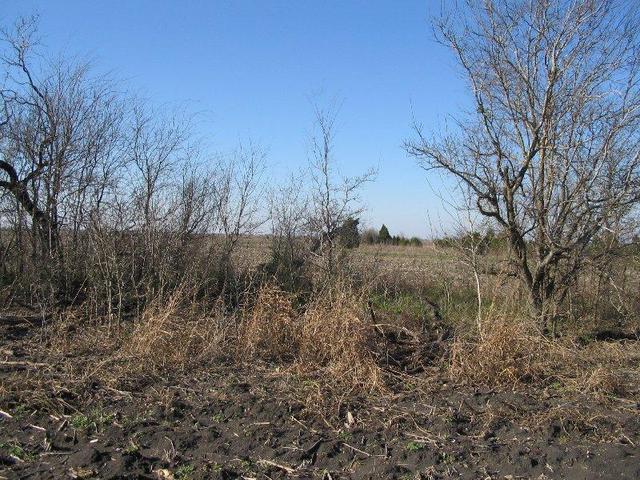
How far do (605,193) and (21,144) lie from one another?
894 centimetres

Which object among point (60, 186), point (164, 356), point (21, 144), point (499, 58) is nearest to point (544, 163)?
point (499, 58)

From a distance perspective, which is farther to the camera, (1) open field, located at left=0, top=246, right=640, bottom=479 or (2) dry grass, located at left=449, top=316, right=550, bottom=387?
(2) dry grass, located at left=449, top=316, right=550, bottom=387

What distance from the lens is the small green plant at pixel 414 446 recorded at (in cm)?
422

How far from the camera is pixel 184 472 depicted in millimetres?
3910

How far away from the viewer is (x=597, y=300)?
8609mm

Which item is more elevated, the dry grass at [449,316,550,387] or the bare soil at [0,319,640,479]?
the dry grass at [449,316,550,387]

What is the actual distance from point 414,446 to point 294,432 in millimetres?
908

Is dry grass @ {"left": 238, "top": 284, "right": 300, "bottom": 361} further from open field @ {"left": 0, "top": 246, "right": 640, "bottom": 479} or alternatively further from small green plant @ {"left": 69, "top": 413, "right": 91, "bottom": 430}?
small green plant @ {"left": 69, "top": 413, "right": 91, "bottom": 430}

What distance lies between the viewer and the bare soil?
3.96 m

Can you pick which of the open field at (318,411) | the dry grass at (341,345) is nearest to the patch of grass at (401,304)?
the open field at (318,411)

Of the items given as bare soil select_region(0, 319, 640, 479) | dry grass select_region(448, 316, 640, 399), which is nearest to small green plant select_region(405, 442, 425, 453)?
bare soil select_region(0, 319, 640, 479)

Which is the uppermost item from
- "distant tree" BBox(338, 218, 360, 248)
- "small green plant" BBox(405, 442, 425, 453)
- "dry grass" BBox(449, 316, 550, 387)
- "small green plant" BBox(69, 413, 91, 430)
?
"distant tree" BBox(338, 218, 360, 248)

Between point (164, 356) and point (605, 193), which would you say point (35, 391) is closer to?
point (164, 356)

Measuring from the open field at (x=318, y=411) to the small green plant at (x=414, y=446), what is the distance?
0.05ft
